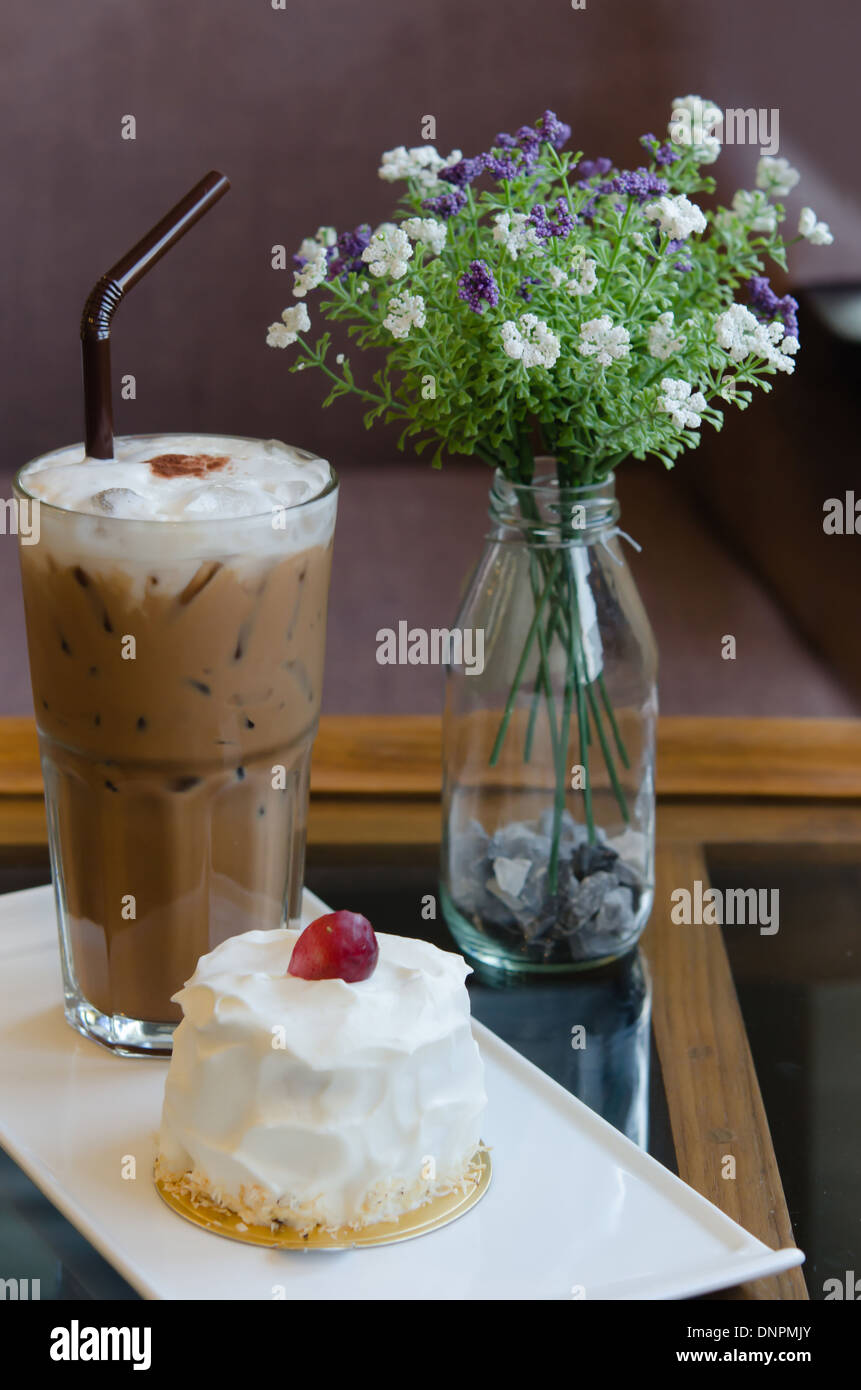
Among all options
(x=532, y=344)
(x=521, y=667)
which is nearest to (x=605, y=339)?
(x=532, y=344)

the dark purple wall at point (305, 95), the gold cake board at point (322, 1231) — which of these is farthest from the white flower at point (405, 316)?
the dark purple wall at point (305, 95)

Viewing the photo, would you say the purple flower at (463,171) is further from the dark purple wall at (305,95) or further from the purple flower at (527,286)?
the dark purple wall at (305,95)

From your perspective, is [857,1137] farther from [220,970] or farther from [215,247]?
[215,247]

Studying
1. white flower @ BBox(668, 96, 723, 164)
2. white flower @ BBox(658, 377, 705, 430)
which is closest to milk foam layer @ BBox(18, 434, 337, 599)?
white flower @ BBox(658, 377, 705, 430)

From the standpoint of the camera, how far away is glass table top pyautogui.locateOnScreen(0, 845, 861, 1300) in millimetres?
795

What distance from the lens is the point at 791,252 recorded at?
1761 mm

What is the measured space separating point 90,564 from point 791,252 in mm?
1159

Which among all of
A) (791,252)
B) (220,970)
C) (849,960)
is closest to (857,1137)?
(849,960)

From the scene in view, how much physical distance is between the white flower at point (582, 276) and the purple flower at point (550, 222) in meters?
0.02

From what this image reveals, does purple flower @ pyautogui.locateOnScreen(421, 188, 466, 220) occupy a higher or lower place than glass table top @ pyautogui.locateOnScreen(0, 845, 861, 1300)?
higher

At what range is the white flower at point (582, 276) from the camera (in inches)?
34.4

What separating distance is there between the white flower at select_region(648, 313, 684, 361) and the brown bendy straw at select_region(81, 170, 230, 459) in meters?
0.29

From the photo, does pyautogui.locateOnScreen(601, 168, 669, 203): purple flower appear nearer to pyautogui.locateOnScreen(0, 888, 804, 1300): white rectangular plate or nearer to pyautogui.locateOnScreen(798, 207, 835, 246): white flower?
pyautogui.locateOnScreen(798, 207, 835, 246): white flower

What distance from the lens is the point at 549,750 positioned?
3.41 feet
